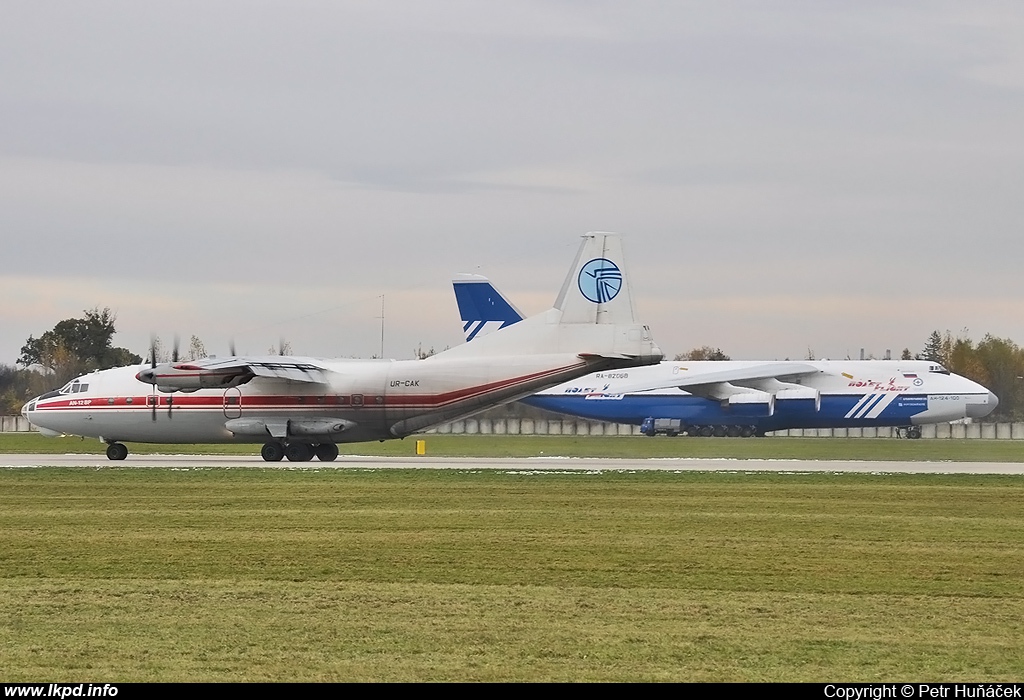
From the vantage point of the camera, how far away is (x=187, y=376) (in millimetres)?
43344

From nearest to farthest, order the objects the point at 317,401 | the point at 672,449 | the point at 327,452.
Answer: the point at 317,401, the point at 327,452, the point at 672,449

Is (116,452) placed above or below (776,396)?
below

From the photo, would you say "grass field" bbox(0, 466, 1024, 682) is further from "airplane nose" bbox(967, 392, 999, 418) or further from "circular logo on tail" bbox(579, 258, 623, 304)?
"airplane nose" bbox(967, 392, 999, 418)

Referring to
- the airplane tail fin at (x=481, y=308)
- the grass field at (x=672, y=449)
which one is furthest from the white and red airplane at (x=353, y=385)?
the airplane tail fin at (x=481, y=308)

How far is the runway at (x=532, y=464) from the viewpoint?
40188 millimetres

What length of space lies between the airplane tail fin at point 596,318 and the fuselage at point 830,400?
2830cm

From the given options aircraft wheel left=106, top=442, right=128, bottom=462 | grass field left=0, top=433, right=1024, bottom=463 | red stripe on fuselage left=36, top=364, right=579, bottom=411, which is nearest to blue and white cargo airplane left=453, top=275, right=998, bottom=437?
grass field left=0, top=433, right=1024, bottom=463

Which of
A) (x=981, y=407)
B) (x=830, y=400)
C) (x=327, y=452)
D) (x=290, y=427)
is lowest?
(x=327, y=452)

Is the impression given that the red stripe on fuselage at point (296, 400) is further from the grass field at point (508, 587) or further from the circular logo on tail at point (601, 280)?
the grass field at point (508, 587)

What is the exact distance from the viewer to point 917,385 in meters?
71.6

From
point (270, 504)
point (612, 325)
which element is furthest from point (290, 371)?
point (270, 504)

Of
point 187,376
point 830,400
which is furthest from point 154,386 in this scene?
point 830,400

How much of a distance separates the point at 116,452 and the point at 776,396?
126 feet

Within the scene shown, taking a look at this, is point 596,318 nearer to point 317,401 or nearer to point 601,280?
point 601,280
